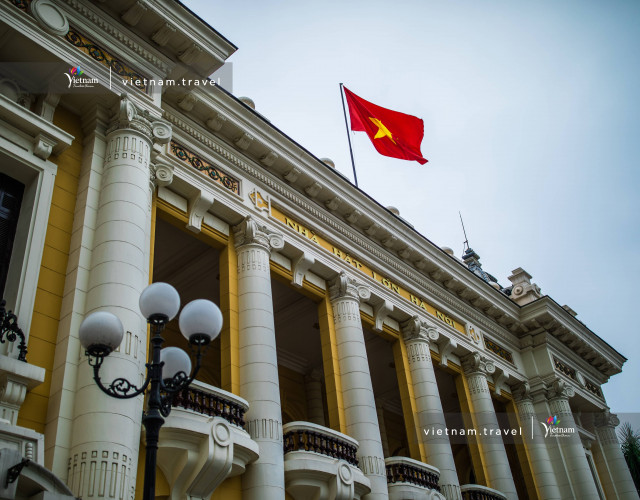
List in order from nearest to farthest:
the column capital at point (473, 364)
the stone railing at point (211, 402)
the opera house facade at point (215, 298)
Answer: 1. the opera house facade at point (215, 298)
2. the stone railing at point (211, 402)
3. the column capital at point (473, 364)

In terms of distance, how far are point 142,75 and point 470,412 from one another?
41.5ft

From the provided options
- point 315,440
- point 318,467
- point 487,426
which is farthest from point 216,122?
point 487,426

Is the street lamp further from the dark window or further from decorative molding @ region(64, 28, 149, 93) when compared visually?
decorative molding @ region(64, 28, 149, 93)

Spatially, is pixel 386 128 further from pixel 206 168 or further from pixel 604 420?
pixel 604 420

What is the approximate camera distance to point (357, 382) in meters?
14.6

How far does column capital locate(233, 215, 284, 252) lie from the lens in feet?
46.6

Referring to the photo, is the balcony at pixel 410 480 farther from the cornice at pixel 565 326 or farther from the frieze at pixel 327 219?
the cornice at pixel 565 326

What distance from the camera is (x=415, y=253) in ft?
62.8

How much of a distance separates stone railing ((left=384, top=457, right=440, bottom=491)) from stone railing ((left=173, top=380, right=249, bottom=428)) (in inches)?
181

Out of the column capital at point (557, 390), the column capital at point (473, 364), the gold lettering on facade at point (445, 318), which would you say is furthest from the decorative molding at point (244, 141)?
the column capital at point (557, 390)

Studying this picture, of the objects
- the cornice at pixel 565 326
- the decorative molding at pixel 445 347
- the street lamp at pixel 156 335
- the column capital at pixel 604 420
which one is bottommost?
the street lamp at pixel 156 335

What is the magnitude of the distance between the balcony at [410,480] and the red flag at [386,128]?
32.3 ft

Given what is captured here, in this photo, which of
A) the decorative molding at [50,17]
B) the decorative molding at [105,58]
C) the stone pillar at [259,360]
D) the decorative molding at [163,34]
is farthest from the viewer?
the decorative molding at [163,34]

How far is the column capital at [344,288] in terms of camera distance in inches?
637
